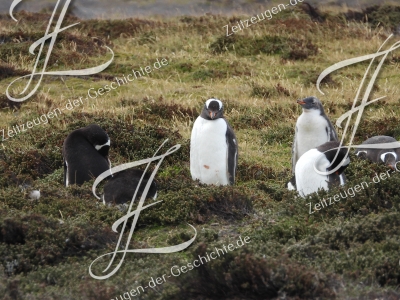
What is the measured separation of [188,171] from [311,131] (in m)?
1.69

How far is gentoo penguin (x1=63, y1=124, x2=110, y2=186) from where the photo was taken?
902 centimetres

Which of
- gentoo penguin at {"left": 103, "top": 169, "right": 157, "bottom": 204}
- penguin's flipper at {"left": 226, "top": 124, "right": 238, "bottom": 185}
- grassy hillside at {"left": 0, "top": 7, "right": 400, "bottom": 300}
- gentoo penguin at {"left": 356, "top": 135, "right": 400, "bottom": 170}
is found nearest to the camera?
grassy hillside at {"left": 0, "top": 7, "right": 400, "bottom": 300}

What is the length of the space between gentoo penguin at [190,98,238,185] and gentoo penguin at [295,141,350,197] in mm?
1254

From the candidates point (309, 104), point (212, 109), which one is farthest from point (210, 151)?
point (309, 104)

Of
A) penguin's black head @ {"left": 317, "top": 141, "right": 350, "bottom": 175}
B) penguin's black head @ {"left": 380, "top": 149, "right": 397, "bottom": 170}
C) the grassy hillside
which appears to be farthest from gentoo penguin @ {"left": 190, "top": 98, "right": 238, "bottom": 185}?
penguin's black head @ {"left": 380, "top": 149, "right": 397, "bottom": 170}

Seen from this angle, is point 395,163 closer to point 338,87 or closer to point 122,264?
point 122,264

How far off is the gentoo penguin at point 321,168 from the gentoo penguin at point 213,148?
49.4 inches

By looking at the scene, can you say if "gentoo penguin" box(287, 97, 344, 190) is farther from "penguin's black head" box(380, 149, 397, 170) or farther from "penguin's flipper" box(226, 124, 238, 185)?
"penguin's flipper" box(226, 124, 238, 185)

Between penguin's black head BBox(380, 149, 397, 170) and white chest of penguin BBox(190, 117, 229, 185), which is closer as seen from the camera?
white chest of penguin BBox(190, 117, 229, 185)

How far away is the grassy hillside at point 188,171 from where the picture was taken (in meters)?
5.55

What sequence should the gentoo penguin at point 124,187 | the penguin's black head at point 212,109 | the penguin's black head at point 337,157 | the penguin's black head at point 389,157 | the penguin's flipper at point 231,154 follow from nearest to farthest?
1. the gentoo penguin at point 124,187
2. the penguin's black head at point 337,157
3. the penguin's black head at point 212,109
4. the penguin's flipper at point 231,154
5. the penguin's black head at point 389,157

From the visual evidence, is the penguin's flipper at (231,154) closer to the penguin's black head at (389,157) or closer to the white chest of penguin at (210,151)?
the white chest of penguin at (210,151)

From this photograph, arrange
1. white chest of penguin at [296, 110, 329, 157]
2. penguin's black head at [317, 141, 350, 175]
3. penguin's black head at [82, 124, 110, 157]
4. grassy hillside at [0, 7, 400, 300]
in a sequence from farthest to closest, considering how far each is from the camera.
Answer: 1. white chest of penguin at [296, 110, 329, 157]
2. penguin's black head at [82, 124, 110, 157]
3. penguin's black head at [317, 141, 350, 175]
4. grassy hillside at [0, 7, 400, 300]

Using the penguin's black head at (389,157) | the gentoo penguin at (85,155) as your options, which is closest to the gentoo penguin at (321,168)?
the penguin's black head at (389,157)
